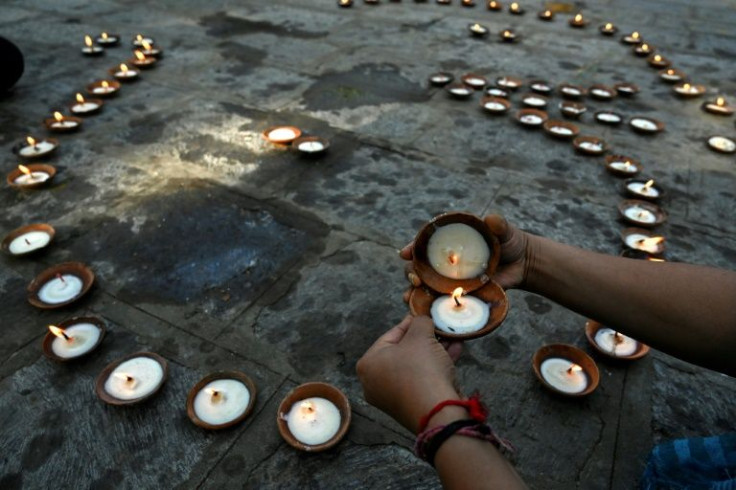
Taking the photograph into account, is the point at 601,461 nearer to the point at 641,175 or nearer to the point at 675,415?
the point at 675,415

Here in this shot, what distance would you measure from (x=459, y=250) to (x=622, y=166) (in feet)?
9.15

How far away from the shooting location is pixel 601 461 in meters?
2.05

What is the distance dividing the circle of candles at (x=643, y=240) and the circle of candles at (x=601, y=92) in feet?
8.46

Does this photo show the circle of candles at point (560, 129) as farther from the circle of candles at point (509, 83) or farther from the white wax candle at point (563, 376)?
the white wax candle at point (563, 376)

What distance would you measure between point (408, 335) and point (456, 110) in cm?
388

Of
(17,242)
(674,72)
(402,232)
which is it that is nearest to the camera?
(17,242)

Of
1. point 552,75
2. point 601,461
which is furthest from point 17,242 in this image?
point 552,75

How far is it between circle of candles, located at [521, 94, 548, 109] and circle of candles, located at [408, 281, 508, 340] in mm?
3652

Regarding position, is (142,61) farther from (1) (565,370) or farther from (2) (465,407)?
(2) (465,407)

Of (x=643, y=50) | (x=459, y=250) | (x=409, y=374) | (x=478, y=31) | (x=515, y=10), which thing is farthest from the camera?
(x=515, y=10)

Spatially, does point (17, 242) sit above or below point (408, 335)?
below

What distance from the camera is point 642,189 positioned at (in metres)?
3.72

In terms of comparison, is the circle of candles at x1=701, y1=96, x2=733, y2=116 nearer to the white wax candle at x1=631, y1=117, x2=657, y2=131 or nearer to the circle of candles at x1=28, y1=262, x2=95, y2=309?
the white wax candle at x1=631, y1=117, x2=657, y2=131

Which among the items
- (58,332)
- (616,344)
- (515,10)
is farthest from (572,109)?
(58,332)
